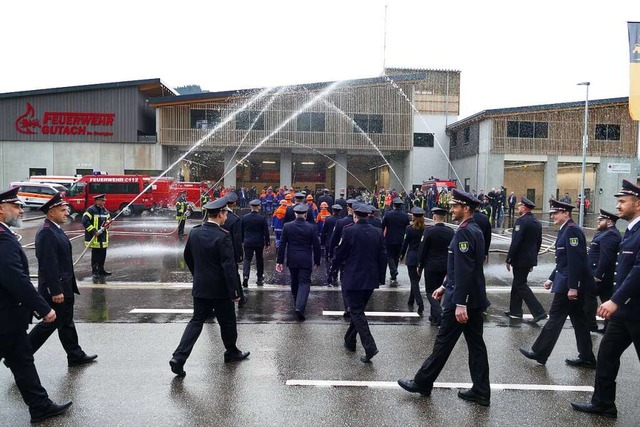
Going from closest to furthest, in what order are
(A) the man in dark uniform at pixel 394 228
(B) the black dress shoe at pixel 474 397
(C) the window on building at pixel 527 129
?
(B) the black dress shoe at pixel 474 397 → (A) the man in dark uniform at pixel 394 228 → (C) the window on building at pixel 527 129

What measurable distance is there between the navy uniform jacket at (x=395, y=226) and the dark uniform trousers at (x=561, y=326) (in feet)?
15.0

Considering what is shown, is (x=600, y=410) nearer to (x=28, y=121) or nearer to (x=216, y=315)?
(x=216, y=315)

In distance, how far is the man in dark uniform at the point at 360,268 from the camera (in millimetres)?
5964

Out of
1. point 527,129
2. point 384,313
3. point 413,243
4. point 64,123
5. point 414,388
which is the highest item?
point 64,123

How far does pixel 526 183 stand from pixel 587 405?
40490 mm

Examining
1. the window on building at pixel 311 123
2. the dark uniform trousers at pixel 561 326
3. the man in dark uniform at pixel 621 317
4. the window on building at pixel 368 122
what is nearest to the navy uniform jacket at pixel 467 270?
the man in dark uniform at pixel 621 317

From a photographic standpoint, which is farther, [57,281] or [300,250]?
[300,250]

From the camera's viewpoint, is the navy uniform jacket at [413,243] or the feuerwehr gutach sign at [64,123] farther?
the feuerwehr gutach sign at [64,123]

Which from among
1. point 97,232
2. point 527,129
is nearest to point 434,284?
point 97,232

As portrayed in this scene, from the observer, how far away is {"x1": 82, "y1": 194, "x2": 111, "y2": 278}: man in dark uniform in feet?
34.3

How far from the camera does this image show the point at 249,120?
37.9 m

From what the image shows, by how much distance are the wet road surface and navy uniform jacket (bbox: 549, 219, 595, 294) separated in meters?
0.96

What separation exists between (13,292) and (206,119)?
116ft

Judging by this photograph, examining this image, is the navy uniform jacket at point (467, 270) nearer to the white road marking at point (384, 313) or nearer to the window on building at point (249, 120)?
the white road marking at point (384, 313)
